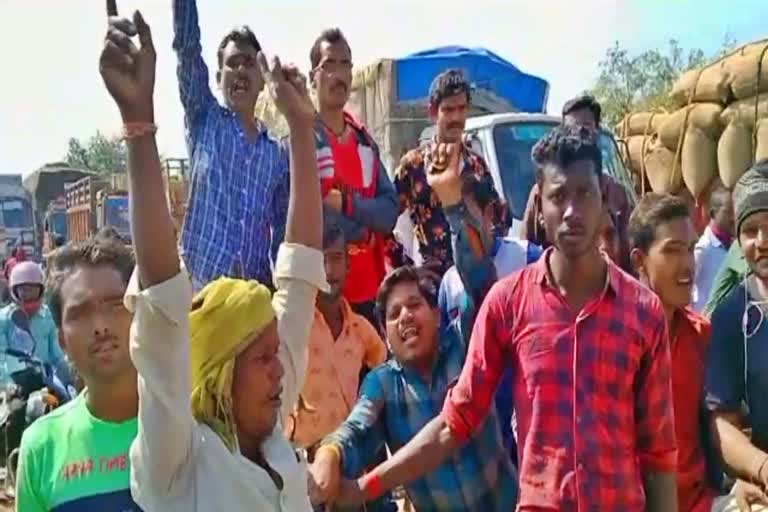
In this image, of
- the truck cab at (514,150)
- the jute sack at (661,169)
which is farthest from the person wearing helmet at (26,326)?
the jute sack at (661,169)

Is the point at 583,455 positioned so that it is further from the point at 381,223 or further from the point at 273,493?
the point at 381,223

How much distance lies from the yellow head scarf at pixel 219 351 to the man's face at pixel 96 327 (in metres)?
0.33

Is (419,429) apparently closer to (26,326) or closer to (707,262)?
(707,262)

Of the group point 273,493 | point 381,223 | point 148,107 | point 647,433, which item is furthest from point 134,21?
point 381,223

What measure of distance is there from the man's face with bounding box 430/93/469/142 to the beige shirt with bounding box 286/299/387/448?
3.05ft

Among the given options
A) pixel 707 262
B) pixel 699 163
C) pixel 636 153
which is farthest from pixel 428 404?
pixel 636 153

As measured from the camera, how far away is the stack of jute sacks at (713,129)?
30.0 feet

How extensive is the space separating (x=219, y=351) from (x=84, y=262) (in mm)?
565

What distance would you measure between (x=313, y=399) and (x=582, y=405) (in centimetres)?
169

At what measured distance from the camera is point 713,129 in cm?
963

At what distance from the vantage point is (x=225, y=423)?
248cm

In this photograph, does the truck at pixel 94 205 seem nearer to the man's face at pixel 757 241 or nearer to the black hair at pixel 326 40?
the black hair at pixel 326 40

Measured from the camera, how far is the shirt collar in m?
3.10

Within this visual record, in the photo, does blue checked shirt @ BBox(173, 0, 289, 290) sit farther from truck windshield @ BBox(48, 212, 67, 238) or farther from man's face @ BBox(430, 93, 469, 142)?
truck windshield @ BBox(48, 212, 67, 238)
